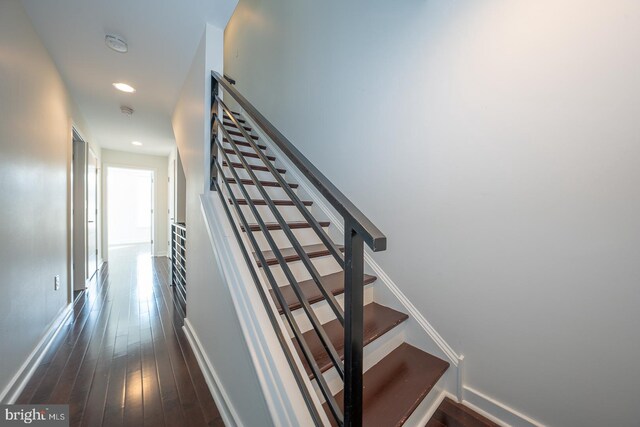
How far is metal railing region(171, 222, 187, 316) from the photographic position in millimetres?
2869

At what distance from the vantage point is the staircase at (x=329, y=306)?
699 mm

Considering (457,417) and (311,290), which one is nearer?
(457,417)

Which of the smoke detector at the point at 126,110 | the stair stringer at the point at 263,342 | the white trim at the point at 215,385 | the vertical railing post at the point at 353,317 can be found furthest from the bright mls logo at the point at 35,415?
the smoke detector at the point at 126,110

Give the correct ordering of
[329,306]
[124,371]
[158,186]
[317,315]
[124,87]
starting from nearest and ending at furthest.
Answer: [329,306]
[317,315]
[124,371]
[124,87]
[158,186]

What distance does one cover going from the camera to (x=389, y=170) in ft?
5.63

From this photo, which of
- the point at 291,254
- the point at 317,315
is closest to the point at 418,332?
the point at 317,315

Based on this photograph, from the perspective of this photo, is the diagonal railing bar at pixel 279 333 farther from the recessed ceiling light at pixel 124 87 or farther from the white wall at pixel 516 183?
the recessed ceiling light at pixel 124 87

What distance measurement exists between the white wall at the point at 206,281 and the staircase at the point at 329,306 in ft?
0.64

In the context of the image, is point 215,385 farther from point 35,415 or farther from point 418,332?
point 418,332

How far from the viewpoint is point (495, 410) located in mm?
1277

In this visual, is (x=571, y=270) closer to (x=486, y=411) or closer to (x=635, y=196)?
(x=635, y=196)

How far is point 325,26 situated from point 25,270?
2.88 metres

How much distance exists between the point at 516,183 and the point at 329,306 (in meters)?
1.10

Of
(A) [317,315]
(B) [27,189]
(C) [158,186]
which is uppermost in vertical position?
(C) [158,186]
